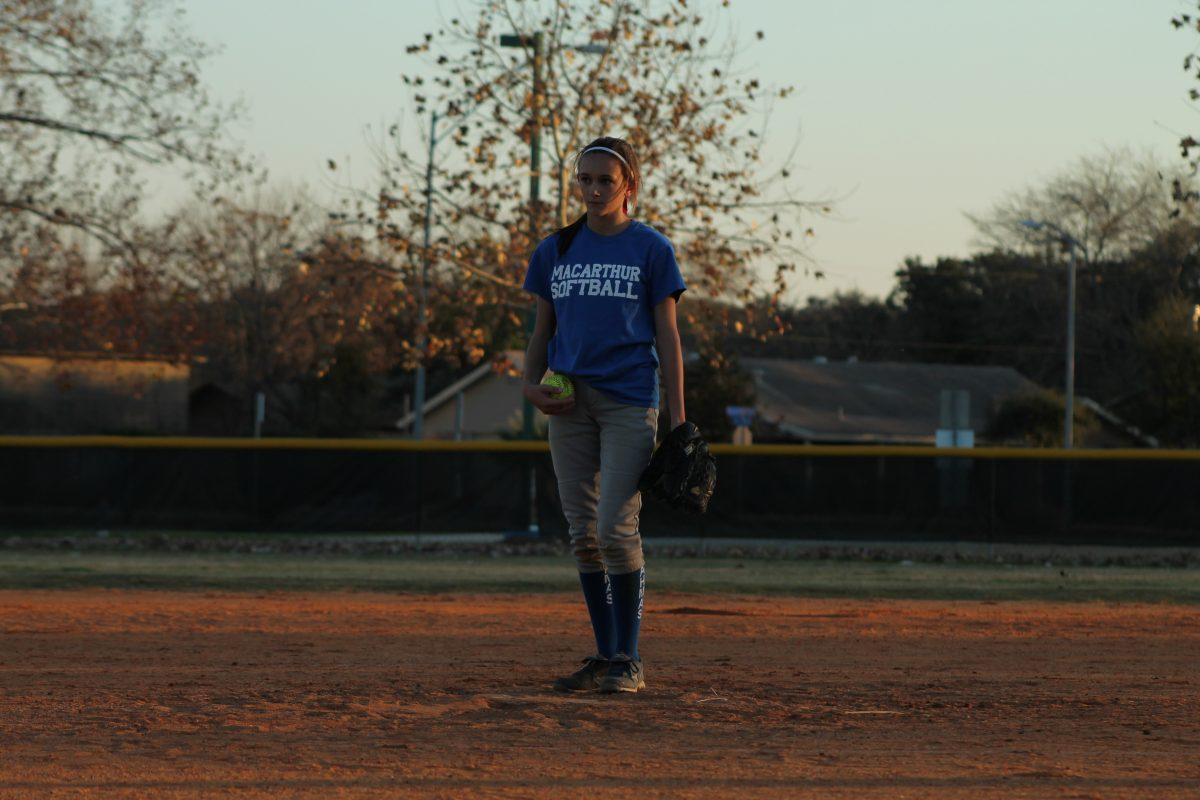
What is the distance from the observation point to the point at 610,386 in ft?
19.3

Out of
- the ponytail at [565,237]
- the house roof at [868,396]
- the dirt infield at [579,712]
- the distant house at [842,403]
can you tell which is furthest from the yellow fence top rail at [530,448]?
the house roof at [868,396]

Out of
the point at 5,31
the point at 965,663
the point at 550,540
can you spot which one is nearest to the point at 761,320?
the point at 550,540

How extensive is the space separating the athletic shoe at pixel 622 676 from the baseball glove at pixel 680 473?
0.61 metres

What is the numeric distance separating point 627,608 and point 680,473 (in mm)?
573

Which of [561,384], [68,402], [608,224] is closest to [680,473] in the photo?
[561,384]

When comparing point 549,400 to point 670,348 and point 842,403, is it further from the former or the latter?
point 842,403

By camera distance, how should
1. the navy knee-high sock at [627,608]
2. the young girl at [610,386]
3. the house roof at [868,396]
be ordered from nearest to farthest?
the young girl at [610,386]
the navy knee-high sock at [627,608]
the house roof at [868,396]

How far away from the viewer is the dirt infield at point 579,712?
4266mm

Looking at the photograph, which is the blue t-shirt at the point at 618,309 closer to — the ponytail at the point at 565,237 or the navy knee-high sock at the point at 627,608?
the ponytail at the point at 565,237

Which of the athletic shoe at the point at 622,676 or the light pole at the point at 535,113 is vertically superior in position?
the light pole at the point at 535,113

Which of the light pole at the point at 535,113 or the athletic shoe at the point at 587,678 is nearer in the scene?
the athletic shoe at the point at 587,678

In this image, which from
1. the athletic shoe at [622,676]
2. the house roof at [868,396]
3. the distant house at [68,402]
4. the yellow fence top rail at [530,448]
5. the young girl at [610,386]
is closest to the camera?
the athletic shoe at [622,676]

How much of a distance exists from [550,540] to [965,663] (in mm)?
14760

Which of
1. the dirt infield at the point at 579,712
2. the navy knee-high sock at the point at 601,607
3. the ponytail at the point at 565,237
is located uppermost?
the ponytail at the point at 565,237
